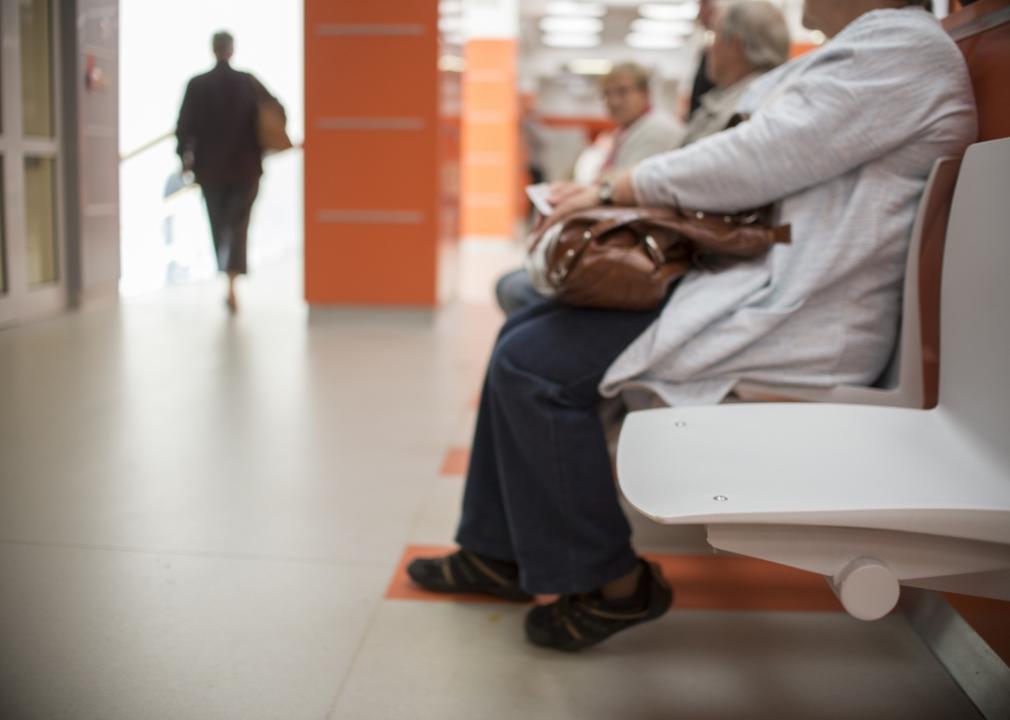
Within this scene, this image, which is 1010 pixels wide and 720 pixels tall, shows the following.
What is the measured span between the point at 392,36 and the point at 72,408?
3619mm

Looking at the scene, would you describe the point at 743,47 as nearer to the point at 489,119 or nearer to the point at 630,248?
the point at 630,248

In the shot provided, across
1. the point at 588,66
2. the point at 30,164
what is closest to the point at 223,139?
the point at 30,164

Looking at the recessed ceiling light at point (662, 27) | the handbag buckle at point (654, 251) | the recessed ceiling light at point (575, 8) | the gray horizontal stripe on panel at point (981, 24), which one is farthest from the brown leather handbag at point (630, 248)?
the recessed ceiling light at point (662, 27)

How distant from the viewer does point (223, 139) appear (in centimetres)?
136

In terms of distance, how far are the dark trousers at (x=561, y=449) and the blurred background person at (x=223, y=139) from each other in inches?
19.0

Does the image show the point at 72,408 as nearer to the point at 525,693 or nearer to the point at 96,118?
the point at 96,118

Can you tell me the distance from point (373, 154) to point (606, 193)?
3422mm

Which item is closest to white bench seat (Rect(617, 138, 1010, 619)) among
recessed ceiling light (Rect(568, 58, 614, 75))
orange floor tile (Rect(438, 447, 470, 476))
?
orange floor tile (Rect(438, 447, 470, 476))

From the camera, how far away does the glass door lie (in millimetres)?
1049

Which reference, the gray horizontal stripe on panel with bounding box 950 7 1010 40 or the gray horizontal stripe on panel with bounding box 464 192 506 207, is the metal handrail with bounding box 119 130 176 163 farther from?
the gray horizontal stripe on panel with bounding box 464 192 506 207

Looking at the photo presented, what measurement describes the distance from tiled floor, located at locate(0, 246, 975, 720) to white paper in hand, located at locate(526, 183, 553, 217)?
564mm

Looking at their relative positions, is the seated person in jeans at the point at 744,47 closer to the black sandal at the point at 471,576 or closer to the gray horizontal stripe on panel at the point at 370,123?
the black sandal at the point at 471,576

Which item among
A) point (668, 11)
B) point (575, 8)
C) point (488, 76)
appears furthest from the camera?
point (575, 8)

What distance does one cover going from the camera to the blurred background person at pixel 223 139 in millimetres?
1303
